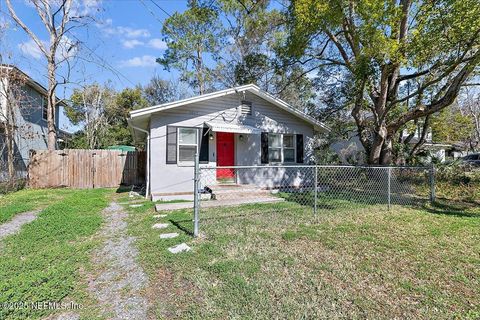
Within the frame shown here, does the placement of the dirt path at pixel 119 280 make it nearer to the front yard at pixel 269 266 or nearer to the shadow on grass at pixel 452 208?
the front yard at pixel 269 266

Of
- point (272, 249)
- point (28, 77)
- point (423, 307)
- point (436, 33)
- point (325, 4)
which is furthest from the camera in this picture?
point (28, 77)

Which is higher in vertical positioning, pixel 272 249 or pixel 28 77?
pixel 28 77

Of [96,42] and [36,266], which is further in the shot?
[96,42]

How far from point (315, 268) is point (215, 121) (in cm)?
707

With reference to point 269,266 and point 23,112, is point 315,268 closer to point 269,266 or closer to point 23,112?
point 269,266

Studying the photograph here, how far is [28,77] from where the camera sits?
42.2ft

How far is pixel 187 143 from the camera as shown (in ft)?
30.4

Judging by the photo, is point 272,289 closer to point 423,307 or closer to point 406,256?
point 423,307

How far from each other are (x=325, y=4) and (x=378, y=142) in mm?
5612

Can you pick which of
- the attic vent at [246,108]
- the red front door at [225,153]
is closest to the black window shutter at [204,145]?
the red front door at [225,153]

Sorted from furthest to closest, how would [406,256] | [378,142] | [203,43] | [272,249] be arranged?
[203,43], [378,142], [272,249], [406,256]

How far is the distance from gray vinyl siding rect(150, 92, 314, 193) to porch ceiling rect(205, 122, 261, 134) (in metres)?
0.31

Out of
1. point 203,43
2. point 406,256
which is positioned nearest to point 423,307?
point 406,256

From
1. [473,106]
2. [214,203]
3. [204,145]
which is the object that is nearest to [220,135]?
[204,145]
